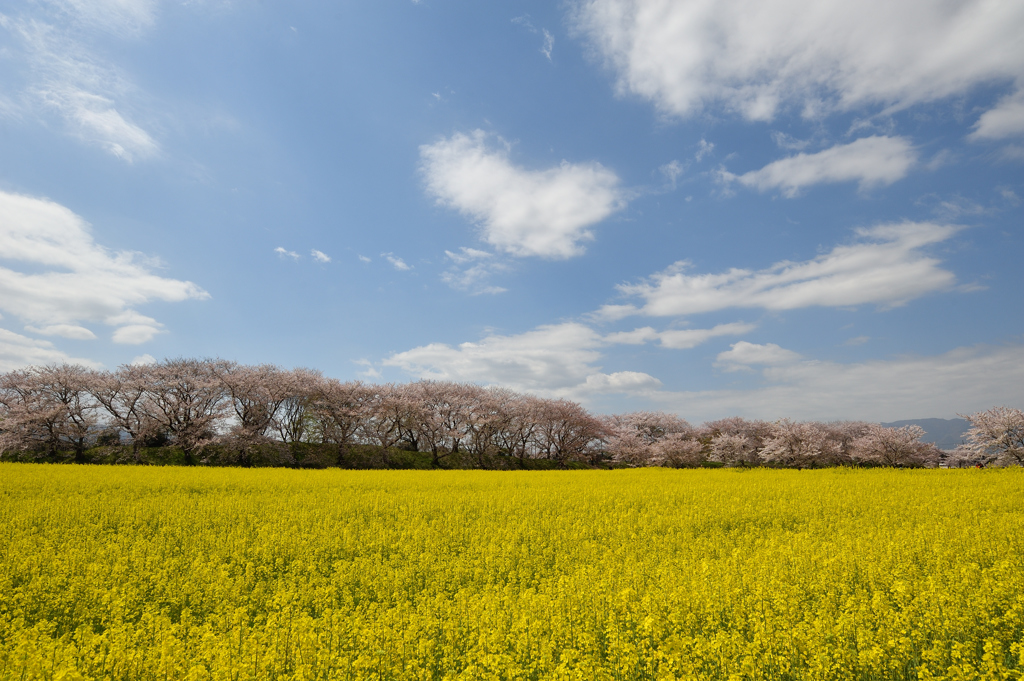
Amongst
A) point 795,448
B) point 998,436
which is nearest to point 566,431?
point 795,448

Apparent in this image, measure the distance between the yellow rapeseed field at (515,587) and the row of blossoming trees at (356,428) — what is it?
77.5ft

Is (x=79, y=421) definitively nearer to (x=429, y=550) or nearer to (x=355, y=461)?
(x=355, y=461)

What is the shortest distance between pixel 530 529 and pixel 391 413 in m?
33.7

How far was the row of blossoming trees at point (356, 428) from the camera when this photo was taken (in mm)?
36875

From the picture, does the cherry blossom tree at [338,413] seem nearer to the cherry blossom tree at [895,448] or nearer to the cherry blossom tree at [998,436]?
the cherry blossom tree at [895,448]

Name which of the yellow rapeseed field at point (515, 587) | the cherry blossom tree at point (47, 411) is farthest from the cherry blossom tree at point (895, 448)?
the cherry blossom tree at point (47, 411)

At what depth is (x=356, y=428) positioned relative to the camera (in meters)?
42.8

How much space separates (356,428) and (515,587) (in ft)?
124

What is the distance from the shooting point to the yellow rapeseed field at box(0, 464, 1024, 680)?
5062 mm

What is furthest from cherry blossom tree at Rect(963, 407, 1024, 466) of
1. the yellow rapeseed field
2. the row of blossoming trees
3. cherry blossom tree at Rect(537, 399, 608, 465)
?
cherry blossom tree at Rect(537, 399, 608, 465)

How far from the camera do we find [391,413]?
43125mm

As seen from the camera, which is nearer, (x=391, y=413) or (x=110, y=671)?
(x=110, y=671)

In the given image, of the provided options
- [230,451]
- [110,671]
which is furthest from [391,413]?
[110,671]

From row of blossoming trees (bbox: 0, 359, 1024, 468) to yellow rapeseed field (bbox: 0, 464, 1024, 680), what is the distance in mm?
23616
